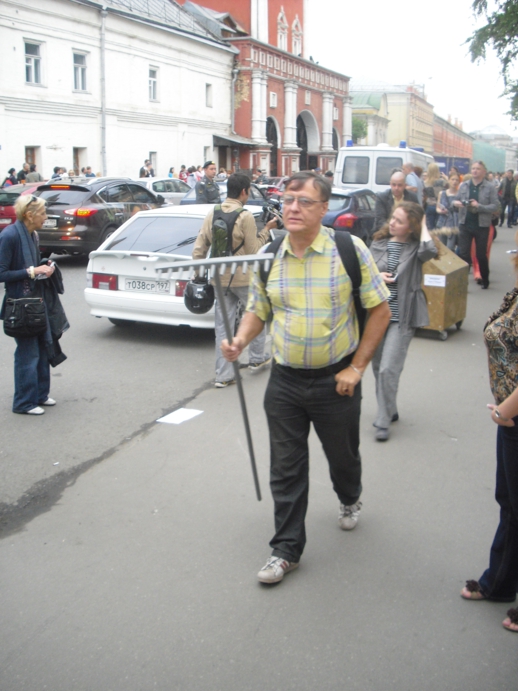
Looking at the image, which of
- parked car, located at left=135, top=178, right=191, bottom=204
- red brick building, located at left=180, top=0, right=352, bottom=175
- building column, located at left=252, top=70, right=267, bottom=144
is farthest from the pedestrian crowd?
building column, located at left=252, top=70, right=267, bottom=144

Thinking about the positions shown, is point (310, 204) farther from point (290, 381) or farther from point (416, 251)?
point (416, 251)

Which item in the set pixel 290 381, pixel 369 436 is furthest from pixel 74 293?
pixel 290 381

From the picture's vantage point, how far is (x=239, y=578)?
148 inches

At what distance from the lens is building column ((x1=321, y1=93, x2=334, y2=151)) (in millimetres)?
59031

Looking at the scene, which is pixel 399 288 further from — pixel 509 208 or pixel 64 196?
pixel 509 208

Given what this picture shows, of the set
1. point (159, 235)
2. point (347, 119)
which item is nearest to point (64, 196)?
point (159, 235)

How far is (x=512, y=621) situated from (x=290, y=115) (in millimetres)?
51910

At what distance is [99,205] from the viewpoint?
53.5 feet

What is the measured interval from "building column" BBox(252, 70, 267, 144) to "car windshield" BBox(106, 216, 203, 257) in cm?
3905

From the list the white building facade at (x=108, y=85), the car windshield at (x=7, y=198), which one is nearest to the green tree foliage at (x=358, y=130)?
the white building facade at (x=108, y=85)

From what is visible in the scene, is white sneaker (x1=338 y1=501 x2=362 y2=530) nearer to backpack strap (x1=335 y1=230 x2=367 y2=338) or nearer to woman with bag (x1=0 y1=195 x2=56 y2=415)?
backpack strap (x1=335 y1=230 x2=367 y2=338)

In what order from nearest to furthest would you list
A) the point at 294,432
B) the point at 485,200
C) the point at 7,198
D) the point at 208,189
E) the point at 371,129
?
the point at 294,432, the point at 485,200, the point at 208,189, the point at 7,198, the point at 371,129

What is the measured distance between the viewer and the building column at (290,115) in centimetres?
5216

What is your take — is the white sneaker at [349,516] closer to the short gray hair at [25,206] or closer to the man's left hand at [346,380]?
the man's left hand at [346,380]
